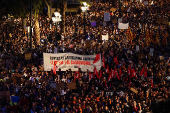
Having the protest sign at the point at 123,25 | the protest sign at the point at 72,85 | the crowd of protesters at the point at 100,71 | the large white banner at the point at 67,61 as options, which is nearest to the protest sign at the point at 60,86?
the crowd of protesters at the point at 100,71

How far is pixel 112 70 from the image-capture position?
21.1m

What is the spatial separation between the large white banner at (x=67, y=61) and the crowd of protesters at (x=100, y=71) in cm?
35

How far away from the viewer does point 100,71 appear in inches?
816

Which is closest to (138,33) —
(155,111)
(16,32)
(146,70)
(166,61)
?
(166,61)

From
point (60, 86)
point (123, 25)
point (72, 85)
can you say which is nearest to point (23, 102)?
point (60, 86)

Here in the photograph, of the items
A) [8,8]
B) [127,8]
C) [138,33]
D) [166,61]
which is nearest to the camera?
[166,61]

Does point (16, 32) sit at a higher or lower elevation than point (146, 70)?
higher

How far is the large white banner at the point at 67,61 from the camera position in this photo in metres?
20.9

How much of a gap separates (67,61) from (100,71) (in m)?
2.22

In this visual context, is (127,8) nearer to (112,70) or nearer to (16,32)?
(16,32)

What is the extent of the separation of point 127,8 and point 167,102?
28794 mm

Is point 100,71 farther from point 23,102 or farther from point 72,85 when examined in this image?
point 23,102

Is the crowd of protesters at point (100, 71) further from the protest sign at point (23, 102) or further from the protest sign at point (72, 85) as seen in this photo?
the protest sign at point (72, 85)

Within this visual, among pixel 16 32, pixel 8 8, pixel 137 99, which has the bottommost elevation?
pixel 137 99
